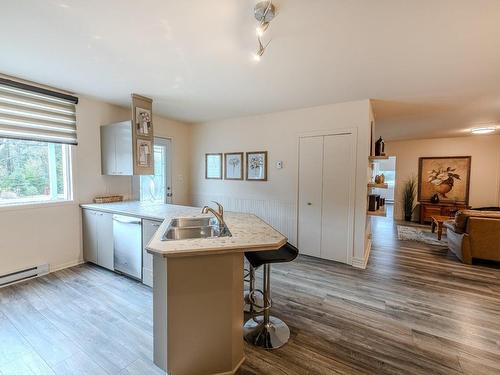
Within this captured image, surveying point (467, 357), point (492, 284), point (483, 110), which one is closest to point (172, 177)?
point (467, 357)

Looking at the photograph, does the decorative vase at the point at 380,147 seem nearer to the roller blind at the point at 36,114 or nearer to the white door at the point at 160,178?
the white door at the point at 160,178

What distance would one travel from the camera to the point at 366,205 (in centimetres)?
347

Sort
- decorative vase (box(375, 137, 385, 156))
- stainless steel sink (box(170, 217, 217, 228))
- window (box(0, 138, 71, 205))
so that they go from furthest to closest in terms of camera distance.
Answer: decorative vase (box(375, 137, 385, 156)) < window (box(0, 138, 71, 205)) < stainless steel sink (box(170, 217, 217, 228))

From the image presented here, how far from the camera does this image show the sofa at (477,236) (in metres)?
3.47

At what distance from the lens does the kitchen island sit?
60.1 inches

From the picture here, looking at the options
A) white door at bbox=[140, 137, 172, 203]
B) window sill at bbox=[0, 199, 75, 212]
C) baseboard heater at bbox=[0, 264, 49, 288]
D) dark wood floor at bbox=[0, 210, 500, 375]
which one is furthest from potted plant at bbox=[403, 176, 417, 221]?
baseboard heater at bbox=[0, 264, 49, 288]

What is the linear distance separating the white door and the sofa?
507 centimetres

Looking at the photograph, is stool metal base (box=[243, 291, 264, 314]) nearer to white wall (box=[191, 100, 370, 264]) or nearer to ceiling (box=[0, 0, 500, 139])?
white wall (box=[191, 100, 370, 264])

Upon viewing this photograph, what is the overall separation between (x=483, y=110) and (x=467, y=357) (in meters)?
3.87

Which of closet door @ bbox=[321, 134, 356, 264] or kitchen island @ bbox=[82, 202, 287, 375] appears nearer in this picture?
kitchen island @ bbox=[82, 202, 287, 375]

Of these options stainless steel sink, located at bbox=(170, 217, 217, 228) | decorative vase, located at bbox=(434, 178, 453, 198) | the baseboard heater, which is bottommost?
the baseboard heater

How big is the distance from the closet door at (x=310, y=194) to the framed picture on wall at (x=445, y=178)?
4.84 m

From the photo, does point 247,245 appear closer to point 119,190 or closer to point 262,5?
point 262,5

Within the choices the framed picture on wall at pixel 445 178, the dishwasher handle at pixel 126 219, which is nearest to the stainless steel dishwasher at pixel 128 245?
the dishwasher handle at pixel 126 219
